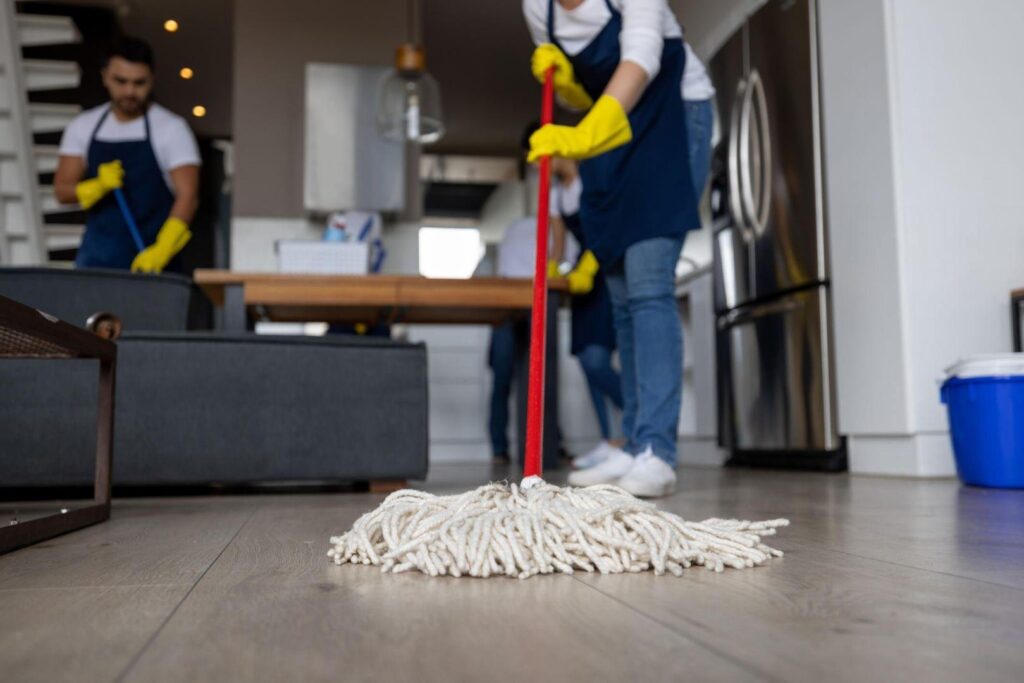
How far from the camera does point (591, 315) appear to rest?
10.1 ft

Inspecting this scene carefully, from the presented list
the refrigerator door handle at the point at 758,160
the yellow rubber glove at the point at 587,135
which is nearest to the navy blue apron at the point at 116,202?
the yellow rubber glove at the point at 587,135

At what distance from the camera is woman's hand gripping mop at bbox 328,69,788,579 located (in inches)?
29.3

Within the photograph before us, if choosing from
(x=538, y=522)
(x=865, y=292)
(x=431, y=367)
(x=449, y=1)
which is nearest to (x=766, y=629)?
(x=538, y=522)

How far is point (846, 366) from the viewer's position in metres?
2.62

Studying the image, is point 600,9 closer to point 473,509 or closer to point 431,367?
point 473,509

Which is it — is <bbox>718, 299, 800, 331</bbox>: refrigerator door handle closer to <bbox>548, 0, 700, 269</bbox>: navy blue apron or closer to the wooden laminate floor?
<bbox>548, 0, 700, 269</bbox>: navy blue apron

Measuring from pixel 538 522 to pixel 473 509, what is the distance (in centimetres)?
7

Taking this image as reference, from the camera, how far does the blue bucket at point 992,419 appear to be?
1920mm

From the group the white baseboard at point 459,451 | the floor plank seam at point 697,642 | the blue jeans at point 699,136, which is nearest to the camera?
the floor plank seam at point 697,642

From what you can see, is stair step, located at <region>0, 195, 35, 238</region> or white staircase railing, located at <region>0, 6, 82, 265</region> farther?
stair step, located at <region>0, 195, 35, 238</region>

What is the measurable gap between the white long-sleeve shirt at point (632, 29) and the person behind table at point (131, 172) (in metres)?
1.39

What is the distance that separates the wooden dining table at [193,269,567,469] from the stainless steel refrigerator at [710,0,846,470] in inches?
28.2

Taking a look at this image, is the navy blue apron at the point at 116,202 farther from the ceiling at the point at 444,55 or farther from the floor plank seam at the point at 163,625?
the floor plank seam at the point at 163,625

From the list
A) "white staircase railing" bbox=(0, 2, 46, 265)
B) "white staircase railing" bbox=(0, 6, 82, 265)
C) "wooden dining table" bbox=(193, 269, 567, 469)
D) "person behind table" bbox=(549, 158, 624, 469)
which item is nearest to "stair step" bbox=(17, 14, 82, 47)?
"white staircase railing" bbox=(0, 6, 82, 265)
